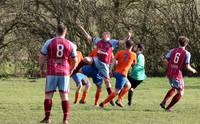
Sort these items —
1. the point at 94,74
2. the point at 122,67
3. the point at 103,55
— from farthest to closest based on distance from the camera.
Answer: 1. the point at 94,74
2. the point at 103,55
3. the point at 122,67

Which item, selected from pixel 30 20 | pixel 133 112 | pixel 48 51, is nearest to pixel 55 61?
pixel 48 51

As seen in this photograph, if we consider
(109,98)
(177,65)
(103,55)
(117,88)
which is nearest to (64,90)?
(109,98)

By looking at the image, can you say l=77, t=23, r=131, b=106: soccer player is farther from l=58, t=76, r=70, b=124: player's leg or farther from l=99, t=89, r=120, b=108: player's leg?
l=58, t=76, r=70, b=124: player's leg

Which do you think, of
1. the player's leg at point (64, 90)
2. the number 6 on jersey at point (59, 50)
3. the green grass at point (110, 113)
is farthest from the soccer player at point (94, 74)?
the number 6 on jersey at point (59, 50)

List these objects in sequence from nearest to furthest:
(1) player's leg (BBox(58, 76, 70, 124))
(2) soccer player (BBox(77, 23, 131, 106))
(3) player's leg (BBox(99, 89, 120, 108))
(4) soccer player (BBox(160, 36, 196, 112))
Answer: (1) player's leg (BBox(58, 76, 70, 124))
(4) soccer player (BBox(160, 36, 196, 112))
(3) player's leg (BBox(99, 89, 120, 108))
(2) soccer player (BBox(77, 23, 131, 106))

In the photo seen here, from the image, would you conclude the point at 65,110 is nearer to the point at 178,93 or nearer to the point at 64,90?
the point at 64,90

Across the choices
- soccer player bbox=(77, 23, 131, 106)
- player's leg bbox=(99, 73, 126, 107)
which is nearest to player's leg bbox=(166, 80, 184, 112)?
player's leg bbox=(99, 73, 126, 107)

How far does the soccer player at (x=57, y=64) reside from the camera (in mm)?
12484

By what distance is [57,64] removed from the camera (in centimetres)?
1257

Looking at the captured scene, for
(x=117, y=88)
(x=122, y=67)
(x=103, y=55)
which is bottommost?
(x=117, y=88)

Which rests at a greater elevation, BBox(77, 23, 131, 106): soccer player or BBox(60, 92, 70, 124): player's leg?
BBox(77, 23, 131, 106): soccer player

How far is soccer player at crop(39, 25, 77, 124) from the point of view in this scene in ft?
41.0

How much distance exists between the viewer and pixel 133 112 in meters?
15.0

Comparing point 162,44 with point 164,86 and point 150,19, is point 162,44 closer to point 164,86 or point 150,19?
point 150,19
